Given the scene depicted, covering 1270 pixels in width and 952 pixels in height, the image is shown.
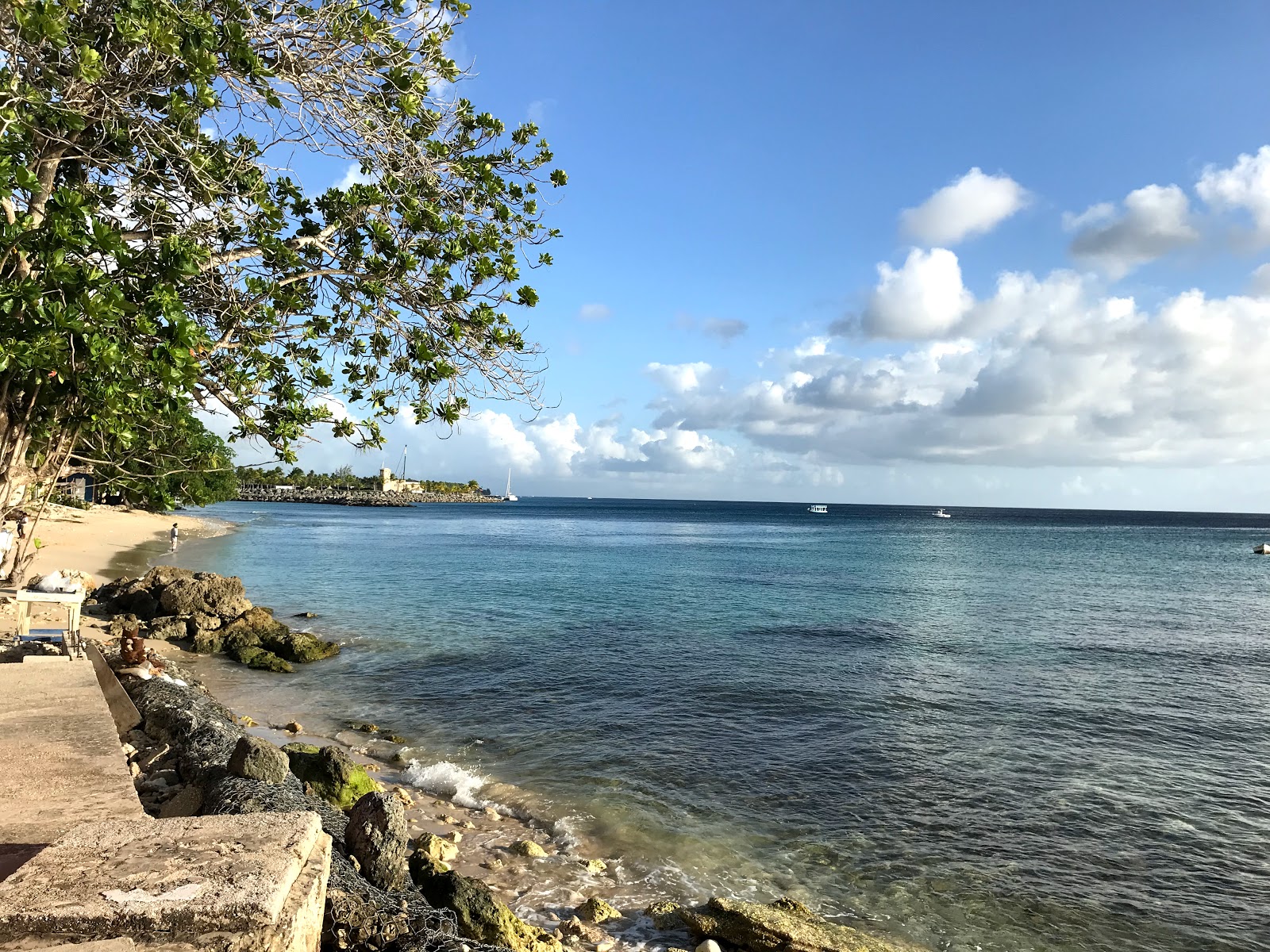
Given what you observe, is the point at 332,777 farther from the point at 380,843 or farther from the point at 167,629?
the point at 167,629

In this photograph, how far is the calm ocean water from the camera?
927 centimetres

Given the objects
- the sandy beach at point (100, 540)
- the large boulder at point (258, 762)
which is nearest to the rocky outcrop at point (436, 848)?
the large boulder at point (258, 762)

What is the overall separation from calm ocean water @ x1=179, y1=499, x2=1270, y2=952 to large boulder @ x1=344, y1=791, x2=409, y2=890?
135 inches

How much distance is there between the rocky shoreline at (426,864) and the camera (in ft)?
21.3

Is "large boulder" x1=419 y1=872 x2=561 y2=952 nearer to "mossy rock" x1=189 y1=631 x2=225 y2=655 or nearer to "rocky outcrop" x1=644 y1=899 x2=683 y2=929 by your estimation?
"rocky outcrop" x1=644 y1=899 x2=683 y2=929

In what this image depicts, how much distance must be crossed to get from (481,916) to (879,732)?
10034mm

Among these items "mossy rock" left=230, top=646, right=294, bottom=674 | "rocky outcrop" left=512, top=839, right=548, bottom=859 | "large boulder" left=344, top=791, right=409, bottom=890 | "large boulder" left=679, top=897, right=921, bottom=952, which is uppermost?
"large boulder" left=344, top=791, right=409, bottom=890

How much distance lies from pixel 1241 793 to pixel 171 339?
1581cm

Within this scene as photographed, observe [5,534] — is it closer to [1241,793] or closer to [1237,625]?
[1241,793]

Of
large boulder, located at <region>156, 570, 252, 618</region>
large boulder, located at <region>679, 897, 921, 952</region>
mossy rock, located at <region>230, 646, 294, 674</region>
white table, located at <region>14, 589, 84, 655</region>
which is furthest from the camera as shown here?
large boulder, located at <region>156, 570, 252, 618</region>

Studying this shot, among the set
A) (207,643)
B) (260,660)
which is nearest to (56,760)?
(260,660)

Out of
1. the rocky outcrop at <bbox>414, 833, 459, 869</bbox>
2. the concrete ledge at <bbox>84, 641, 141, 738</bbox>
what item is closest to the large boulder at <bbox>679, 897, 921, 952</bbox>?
the rocky outcrop at <bbox>414, 833, 459, 869</bbox>

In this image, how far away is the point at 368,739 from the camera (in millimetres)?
14156

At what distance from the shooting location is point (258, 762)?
767 cm
